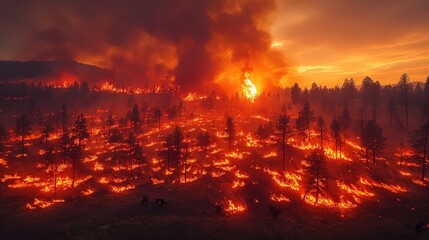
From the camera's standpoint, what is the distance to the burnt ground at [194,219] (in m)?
35.0

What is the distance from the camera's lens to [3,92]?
173 meters

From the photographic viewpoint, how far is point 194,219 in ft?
130

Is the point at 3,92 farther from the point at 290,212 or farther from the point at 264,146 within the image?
the point at 290,212

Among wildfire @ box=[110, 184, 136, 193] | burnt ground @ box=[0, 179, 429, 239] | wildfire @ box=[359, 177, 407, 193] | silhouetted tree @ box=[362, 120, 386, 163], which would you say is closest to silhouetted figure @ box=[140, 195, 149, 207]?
burnt ground @ box=[0, 179, 429, 239]

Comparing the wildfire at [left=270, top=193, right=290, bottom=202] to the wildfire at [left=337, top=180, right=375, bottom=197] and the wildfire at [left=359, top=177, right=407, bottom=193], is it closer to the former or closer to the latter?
the wildfire at [left=337, top=180, right=375, bottom=197]

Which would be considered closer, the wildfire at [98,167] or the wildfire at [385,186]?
the wildfire at [385,186]

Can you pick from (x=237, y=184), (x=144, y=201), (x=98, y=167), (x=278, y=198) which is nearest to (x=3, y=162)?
(x=98, y=167)

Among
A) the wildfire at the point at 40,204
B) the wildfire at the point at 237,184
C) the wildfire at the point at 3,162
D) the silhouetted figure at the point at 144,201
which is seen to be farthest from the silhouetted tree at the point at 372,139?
the wildfire at the point at 3,162

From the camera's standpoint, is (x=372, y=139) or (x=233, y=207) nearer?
(x=233, y=207)

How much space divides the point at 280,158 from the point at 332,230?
33.8 m

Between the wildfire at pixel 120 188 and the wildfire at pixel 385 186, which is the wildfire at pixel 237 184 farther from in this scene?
the wildfire at pixel 385 186

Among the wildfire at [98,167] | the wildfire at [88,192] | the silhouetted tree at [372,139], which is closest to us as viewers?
the wildfire at [88,192]

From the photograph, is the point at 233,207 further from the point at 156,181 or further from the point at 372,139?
the point at 372,139

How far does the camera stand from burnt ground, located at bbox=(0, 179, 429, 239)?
35.0m
